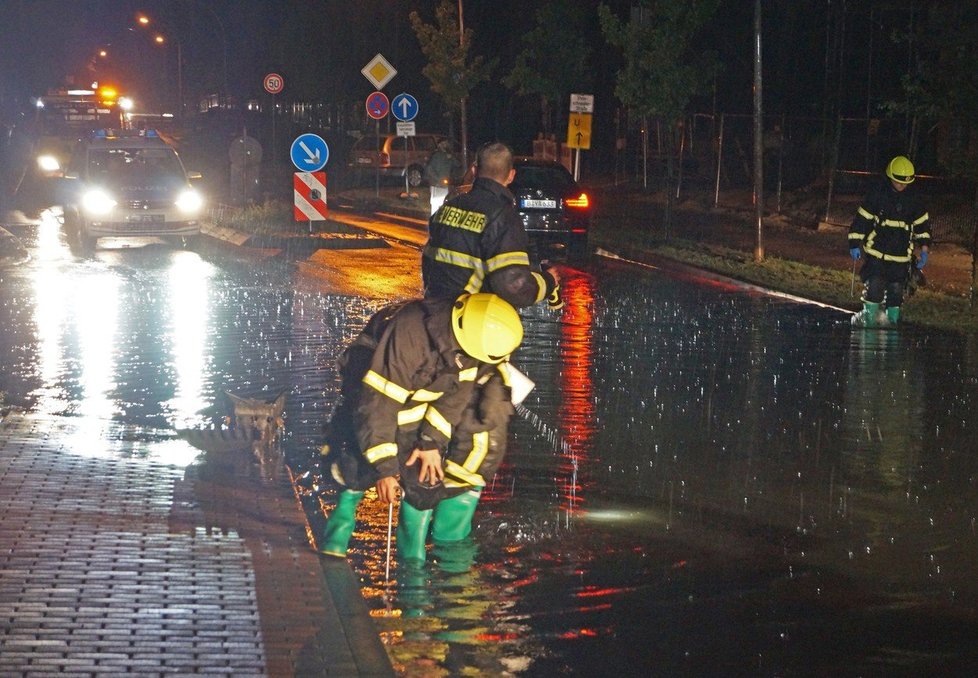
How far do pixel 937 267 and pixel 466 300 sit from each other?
1750 centimetres

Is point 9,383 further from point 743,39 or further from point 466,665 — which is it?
point 743,39

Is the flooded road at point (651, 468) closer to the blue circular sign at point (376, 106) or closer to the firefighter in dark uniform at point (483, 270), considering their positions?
the firefighter in dark uniform at point (483, 270)

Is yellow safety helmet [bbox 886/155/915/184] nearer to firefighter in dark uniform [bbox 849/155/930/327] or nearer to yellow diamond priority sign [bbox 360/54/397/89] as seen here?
firefighter in dark uniform [bbox 849/155/930/327]

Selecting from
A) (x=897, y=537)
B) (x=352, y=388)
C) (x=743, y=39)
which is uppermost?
(x=743, y=39)

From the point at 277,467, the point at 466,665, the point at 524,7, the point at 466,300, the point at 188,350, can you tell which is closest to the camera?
the point at 466,665

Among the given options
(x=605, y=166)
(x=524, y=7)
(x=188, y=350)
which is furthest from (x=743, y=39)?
(x=188, y=350)

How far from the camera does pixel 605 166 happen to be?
47.6 meters

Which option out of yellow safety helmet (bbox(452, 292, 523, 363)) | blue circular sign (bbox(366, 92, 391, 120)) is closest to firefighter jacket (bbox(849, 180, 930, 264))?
yellow safety helmet (bbox(452, 292, 523, 363))

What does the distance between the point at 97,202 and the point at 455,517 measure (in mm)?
16823

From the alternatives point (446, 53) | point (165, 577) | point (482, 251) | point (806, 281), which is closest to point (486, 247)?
point (482, 251)

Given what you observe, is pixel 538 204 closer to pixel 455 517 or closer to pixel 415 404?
pixel 455 517

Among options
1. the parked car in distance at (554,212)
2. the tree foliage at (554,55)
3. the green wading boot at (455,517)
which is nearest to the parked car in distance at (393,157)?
the tree foliage at (554,55)

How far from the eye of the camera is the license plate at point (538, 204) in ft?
73.7

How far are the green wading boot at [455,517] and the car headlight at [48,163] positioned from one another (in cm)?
3610
